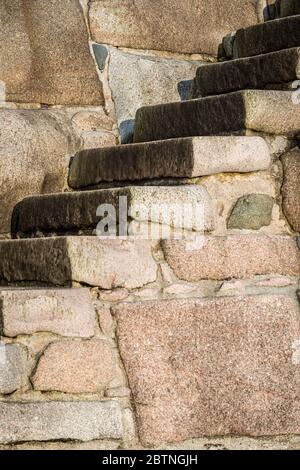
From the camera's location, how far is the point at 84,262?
3439mm

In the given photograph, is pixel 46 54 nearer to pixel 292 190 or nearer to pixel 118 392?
pixel 292 190

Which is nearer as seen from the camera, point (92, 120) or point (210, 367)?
point (210, 367)

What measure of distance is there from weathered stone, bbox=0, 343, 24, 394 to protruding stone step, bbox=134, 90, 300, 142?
1.18 metres

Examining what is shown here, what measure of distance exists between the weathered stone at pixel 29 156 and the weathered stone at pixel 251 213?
75 centimetres

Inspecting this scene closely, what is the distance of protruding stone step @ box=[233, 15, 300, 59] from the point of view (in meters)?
4.36

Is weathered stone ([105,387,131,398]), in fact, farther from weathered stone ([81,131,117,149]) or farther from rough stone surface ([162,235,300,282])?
weathered stone ([81,131,117,149])

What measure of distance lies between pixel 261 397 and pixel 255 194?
0.71 meters

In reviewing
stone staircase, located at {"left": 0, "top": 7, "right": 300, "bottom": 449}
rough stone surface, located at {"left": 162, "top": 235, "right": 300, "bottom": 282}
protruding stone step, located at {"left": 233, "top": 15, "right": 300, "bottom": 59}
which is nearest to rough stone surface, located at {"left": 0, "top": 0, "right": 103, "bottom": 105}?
stone staircase, located at {"left": 0, "top": 7, "right": 300, "bottom": 449}

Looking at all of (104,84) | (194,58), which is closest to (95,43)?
(104,84)

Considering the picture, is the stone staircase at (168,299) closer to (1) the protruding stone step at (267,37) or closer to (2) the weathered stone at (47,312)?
(2) the weathered stone at (47,312)

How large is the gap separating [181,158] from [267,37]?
94 cm

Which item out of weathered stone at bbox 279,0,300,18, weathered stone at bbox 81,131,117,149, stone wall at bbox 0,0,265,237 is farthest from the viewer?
weathered stone at bbox 279,0,300,18

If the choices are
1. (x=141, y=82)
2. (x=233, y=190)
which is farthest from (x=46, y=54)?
(x=233, y=190)

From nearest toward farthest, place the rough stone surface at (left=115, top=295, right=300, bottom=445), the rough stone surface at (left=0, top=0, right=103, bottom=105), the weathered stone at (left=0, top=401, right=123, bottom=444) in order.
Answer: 1. the weathered stone at (left=0, top=401, right=123, bottom=444)
2. the rough stone surface at (left=115, top=295, right=300, bottom=445)
3. the rough stone surface at (left=0, top=0, right=103, bottom=105)
